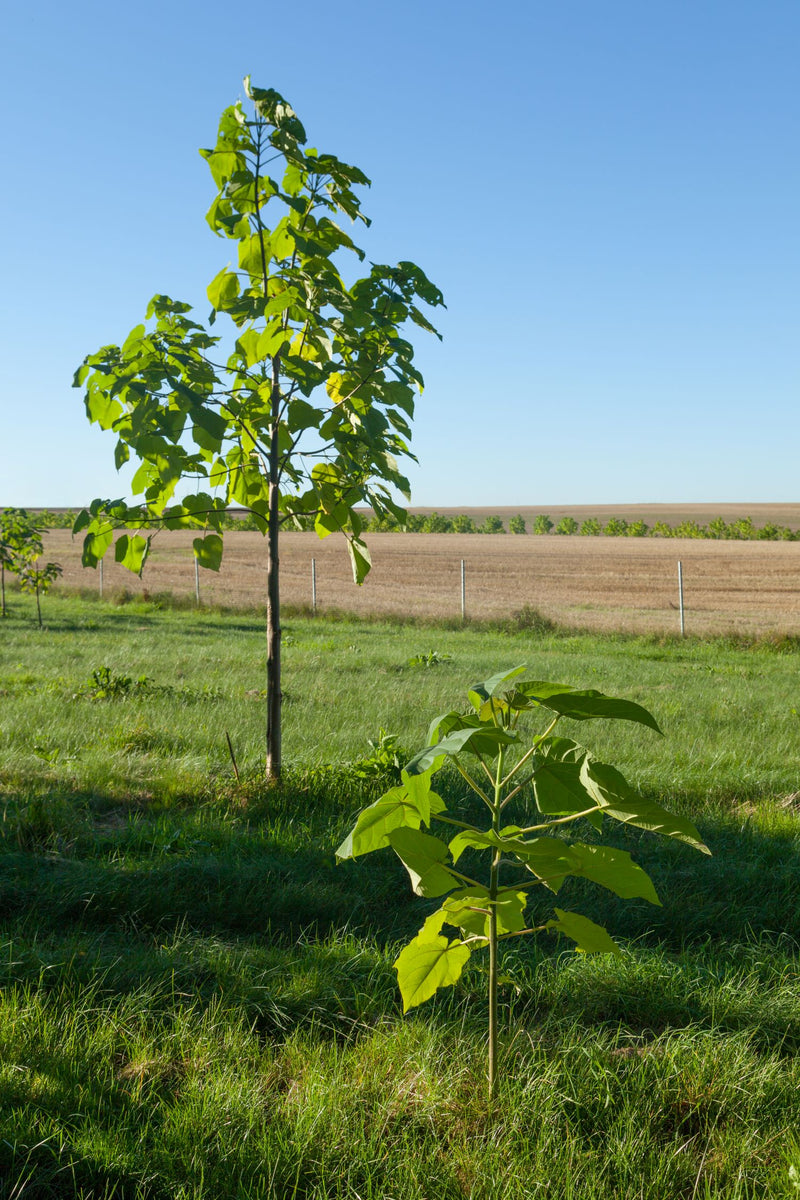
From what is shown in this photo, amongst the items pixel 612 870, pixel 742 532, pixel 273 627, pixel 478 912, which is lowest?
pixel 478 912

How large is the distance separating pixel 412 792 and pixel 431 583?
3214 cm

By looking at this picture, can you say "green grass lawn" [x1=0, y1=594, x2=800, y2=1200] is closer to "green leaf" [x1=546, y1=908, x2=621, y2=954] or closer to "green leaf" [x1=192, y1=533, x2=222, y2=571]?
"green leaf" [x1=546, y1=908, x2=621, y2=954]

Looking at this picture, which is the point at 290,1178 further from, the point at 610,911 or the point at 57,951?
the point at 610,911

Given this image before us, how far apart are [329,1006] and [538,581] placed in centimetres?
3260

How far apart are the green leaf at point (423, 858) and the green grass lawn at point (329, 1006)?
2.06 ft

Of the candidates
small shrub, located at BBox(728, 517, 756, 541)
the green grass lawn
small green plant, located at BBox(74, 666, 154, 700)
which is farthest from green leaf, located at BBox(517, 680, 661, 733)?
small shrub, located at BBox(728, 517, 756, 541)

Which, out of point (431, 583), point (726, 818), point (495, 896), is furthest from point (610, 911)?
point (431, 583)

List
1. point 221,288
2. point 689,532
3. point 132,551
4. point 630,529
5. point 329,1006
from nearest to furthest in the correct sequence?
1. point 329,1006
2. point 132,551
3. point 221,288
4. point 689,532
5. point 630,529

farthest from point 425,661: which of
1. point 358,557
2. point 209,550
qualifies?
point 209,550

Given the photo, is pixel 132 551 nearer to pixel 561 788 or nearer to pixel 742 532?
pixel 561 788

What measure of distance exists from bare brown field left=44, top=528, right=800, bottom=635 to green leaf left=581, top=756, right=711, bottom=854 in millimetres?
14483

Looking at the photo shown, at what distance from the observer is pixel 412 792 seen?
Answer: 1719 millimetres

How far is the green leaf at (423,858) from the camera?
1.80 metres

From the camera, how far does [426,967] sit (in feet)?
6.36
